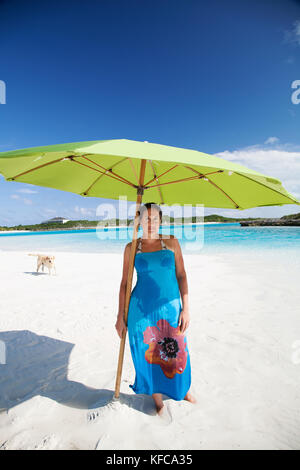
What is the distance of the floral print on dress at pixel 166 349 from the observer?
2.50 m

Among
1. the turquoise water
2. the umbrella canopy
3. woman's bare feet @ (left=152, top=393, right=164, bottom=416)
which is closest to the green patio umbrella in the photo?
the umbrella canopy

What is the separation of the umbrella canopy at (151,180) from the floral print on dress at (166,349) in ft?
5.06

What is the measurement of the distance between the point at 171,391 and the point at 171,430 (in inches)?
12.7

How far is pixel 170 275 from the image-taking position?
99.0 inches

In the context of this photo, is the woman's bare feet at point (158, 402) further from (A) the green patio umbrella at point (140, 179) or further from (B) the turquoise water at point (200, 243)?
(B) the turquoise water at point (200, 243)

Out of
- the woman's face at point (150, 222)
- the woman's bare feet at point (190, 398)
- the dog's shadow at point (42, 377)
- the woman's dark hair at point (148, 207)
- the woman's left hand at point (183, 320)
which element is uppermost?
the woman's dark hair at point (148, 207)

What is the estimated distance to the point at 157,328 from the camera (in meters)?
2.50

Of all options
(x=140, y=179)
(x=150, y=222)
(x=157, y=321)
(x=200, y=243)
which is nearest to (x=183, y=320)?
(x=157, y=321)

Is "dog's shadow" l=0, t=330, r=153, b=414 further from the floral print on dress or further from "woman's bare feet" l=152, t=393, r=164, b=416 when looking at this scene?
the floral print on dress

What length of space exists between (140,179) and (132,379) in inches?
100

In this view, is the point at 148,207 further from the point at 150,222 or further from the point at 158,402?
the point at 158,402

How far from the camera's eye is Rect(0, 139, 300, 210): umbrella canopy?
254 cm

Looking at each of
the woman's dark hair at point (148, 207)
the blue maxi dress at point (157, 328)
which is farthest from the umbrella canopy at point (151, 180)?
the blue maxi dress at point (157, 328)
